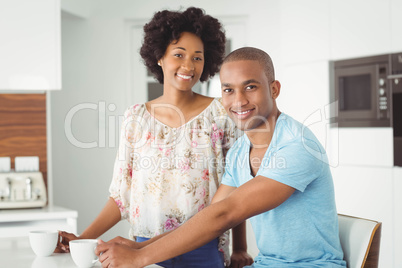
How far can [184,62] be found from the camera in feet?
5.90

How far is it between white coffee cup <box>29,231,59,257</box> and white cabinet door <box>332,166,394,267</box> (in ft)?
7.69

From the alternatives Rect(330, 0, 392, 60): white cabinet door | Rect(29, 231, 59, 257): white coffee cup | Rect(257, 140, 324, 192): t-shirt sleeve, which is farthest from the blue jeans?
Rect(330, 0, 392, 60): white cabinet door

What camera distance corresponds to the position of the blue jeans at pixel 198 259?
1665mm

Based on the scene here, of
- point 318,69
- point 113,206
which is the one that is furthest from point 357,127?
point 113,206

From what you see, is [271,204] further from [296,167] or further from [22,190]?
[22,190]

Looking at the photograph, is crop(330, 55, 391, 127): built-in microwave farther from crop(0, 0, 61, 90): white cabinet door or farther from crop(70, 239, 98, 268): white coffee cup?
crop(70, 239, 98, 268): white coffee cup

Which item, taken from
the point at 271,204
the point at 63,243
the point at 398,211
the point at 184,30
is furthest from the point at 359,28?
the point at 63,243

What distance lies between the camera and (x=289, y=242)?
1.33m

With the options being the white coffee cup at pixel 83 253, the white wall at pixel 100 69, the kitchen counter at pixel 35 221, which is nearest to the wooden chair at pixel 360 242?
the white coffee cup at pixel 83 253

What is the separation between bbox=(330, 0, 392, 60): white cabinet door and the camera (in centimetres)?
320

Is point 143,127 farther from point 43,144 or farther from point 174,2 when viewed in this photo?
point 174,2

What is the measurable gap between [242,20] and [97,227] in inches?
114

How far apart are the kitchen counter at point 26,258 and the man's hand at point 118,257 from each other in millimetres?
74

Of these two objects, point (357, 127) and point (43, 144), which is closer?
point (43, 144)
